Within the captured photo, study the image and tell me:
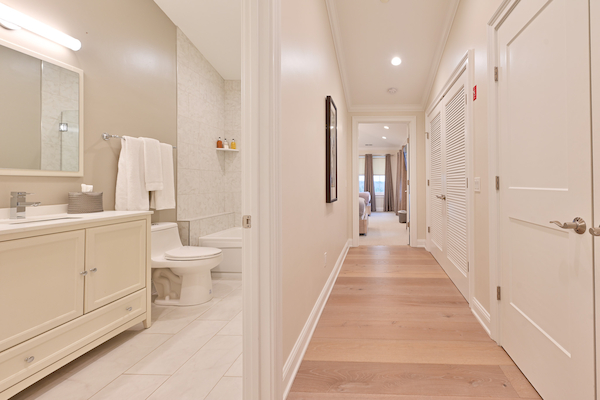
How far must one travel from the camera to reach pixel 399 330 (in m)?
2.10

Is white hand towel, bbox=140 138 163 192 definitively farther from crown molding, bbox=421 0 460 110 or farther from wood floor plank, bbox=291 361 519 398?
crown molding, bbox=421 0 460 110

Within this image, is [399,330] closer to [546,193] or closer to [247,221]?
[546,193]

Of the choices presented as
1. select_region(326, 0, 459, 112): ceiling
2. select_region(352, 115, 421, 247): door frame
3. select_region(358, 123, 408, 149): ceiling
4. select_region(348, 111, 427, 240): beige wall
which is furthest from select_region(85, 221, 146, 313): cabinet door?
select_region(358, 123, 408, 149): ceiling

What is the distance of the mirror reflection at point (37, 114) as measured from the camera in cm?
176

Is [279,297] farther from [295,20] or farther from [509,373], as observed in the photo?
[295,20]

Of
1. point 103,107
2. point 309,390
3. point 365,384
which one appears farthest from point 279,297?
point 103,107

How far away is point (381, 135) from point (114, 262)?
9.08m

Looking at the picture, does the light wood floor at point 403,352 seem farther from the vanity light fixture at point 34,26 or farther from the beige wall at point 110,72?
the vanity light fixture at point 34,26

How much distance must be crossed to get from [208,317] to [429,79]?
4.00 m

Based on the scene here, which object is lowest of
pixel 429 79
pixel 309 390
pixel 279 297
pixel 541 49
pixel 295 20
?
pixel 309 390

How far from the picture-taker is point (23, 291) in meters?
1.36

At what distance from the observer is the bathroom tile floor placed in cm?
148

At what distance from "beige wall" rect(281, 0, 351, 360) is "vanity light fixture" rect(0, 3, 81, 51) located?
1.58 meters

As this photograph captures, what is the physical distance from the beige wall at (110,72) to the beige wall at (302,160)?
160 centimetres
